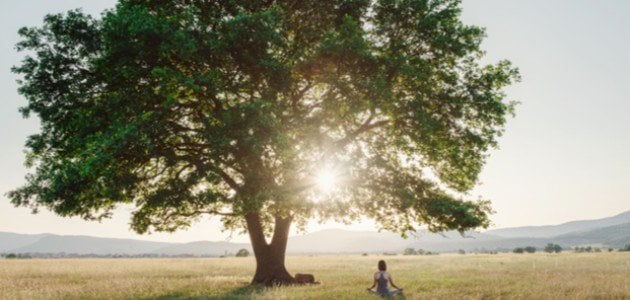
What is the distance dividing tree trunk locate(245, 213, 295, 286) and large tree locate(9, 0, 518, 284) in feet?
12.2

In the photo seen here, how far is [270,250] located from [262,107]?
432 inches

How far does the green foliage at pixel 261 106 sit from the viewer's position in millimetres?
20328

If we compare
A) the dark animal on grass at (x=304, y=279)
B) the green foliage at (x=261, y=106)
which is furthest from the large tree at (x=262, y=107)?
the dark animal on grass at (x=304, y=279)

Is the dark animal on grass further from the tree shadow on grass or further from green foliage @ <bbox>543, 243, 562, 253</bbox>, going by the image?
green foliage @ <bbox>543, 243, 562, 253</bbox>

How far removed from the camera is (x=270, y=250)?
2858 centimetres

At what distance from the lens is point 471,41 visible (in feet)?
80.3

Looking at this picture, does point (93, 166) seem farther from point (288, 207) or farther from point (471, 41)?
point (471, 41)

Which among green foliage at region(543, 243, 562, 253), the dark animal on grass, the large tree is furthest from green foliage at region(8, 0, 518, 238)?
green foliage at region(543, 243, 562, 253)

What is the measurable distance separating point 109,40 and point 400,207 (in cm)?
1363

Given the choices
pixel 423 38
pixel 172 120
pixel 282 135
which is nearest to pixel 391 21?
pixel 423 38

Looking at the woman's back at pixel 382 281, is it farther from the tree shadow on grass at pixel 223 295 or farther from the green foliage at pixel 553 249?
the green foliage at pixel 553 249

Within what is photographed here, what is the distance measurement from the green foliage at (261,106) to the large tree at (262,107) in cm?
6

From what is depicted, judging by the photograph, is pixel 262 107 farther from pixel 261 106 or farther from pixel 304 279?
pixel 304 279

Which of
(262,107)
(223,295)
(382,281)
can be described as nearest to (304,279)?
(223,295)
